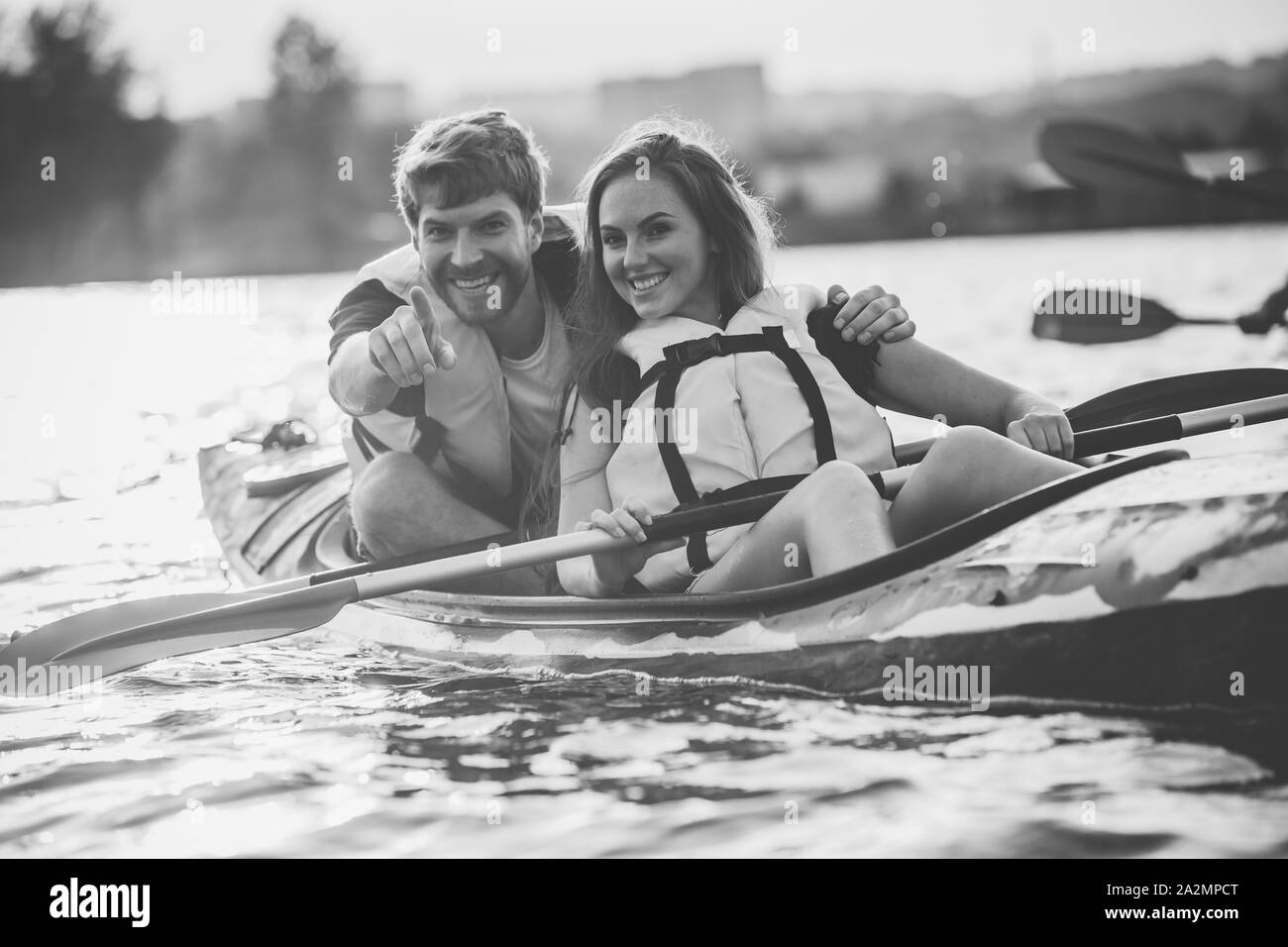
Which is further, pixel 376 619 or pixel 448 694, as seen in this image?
pixel 376 619

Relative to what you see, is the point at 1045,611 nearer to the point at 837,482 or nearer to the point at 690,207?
the point at 837,482

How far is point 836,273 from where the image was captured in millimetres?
26906

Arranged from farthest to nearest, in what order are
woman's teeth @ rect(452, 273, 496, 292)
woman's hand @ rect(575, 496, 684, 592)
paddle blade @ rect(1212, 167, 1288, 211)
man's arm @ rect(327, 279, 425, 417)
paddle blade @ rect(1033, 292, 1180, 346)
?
1. paddle blade @ rect(1212, 167, 1288, 211)
2. paddle blade @ rect(1033, 292, 1180, 346)
3. woman's teeth @ rect(452, 273, 496, 292)
4. man's arm @ rect(327, 279, 425, 417)
5. woman's hand @ rect(575, 496, 684, 592)

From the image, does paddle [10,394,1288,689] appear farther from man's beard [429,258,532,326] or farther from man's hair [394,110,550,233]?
man's hair [394,110,550,233]

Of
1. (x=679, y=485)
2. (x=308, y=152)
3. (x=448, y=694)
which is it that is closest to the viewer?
(x=679, y=485)

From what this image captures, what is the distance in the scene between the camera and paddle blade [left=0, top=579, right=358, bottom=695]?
3.27 meters

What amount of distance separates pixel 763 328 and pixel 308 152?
33890mm

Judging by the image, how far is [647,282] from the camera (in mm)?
2928

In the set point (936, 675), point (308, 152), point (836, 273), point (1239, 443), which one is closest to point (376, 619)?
point (936, 675)

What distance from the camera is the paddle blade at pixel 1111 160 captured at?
5.32m

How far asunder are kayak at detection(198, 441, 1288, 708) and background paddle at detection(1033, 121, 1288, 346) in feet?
8.32

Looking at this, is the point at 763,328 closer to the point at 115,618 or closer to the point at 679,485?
the point at 679,485

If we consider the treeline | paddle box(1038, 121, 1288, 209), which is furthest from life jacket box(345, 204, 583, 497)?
the treeline

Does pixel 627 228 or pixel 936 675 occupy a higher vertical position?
pixel 627 228
